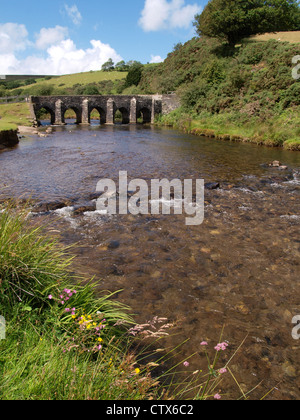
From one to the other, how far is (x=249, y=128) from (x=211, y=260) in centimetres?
2248

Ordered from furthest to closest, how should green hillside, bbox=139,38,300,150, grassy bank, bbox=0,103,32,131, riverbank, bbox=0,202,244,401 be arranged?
grassy bank, bbox=0,103,32,131 → green hillside, bbox=139,38,300,150 → riverbank, bbox=0,202,244,401

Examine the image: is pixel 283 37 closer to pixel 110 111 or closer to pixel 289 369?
pixel 110 111

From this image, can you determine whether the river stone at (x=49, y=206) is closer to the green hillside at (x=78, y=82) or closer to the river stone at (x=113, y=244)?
the river stone at (x=113, y=244)

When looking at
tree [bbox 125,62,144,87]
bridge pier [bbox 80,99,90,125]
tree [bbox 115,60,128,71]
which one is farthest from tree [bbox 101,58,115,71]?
bridge pier [bbox 80,99,90,125]

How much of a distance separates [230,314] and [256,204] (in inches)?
229

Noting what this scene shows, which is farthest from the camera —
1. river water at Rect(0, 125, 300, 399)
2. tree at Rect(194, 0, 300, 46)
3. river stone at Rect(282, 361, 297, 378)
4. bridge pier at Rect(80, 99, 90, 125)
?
tree at Rect(194, 0, 300, 46)

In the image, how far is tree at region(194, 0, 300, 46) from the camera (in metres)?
49.6

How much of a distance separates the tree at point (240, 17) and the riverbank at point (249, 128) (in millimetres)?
28432

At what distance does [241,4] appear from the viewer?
50594 millimetres

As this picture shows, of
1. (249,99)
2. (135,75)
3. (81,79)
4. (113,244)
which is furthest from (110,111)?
(81,79)

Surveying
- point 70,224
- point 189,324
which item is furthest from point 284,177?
point 189,324

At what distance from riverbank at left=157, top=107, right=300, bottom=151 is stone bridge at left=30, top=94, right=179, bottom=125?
1759cm

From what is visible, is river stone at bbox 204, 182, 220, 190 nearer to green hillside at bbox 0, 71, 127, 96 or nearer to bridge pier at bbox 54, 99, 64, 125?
bridge pier at bbox 54, 99, 64, 125

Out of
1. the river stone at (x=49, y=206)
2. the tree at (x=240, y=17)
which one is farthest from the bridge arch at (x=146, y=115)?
the river stone at (x=49, y=206)
